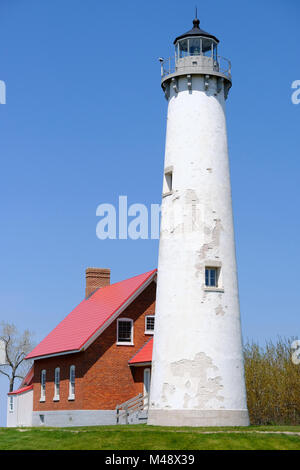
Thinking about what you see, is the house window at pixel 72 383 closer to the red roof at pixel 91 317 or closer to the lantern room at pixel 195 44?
the red roof at pixel 91 317

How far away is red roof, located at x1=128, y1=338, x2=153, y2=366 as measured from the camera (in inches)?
1335

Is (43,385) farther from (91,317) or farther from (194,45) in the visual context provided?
(194,45)

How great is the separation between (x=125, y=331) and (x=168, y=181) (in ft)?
33.8

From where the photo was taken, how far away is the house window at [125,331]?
3591 cm

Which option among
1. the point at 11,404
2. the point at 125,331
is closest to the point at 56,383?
the point at 125,331

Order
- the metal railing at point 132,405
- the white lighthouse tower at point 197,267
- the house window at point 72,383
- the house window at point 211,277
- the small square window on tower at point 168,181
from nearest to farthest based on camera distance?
the white lighthouse tower at point 197,267
the house window at point 211,277
the small square window on tower at point 168,181
the metal railing at point 132,405
the house window at point 72,383

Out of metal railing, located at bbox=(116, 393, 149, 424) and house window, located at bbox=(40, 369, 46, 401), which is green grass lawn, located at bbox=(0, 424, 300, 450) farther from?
house window, located at bbox=(40, 369, 46, 401)

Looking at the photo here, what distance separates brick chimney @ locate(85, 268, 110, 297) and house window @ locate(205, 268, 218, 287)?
55.6 feet

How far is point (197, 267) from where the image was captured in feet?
88.3

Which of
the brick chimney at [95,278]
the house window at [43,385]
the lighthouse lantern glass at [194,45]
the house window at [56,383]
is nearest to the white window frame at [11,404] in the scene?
the house window at [43,385]

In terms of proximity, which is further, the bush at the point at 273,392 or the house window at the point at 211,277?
the bush at the point at 273,392

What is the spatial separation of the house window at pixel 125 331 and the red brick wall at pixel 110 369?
0.62 ft
